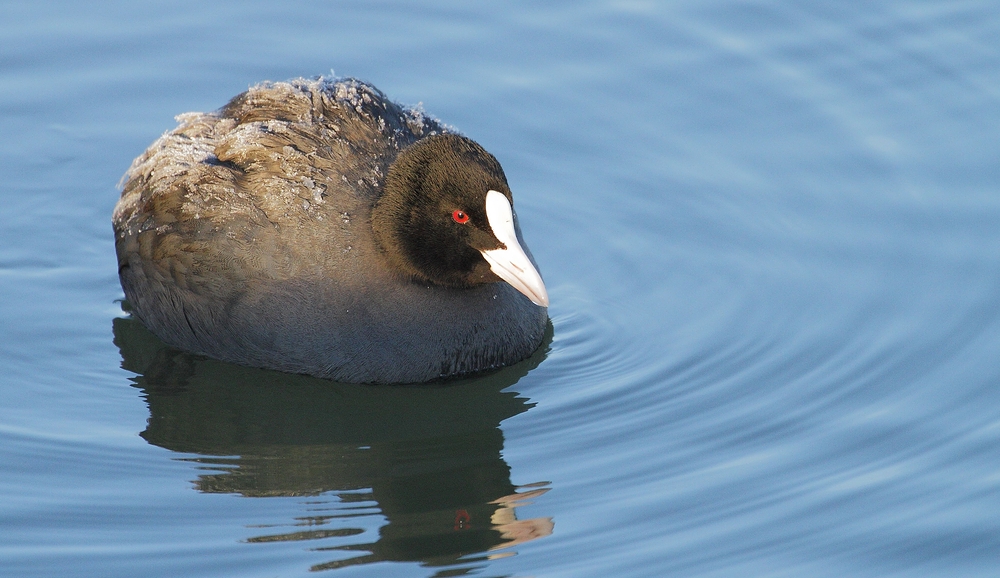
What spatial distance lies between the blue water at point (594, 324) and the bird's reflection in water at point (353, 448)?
17mm

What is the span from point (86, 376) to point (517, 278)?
208 cm

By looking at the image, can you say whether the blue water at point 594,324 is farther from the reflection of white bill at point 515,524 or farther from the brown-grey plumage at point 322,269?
the brown-grey plumage at point 322,269

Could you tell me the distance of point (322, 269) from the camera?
7.05m

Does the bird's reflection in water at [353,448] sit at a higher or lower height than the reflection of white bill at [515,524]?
higher

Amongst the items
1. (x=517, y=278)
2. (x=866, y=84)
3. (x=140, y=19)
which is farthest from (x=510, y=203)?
(x=140, y=19)

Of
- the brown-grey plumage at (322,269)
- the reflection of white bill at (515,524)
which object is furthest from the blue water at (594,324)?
the brown-grey plumage at (322,269)

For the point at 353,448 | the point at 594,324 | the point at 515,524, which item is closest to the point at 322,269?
the point at 353,448

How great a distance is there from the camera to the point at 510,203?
22.1 ft

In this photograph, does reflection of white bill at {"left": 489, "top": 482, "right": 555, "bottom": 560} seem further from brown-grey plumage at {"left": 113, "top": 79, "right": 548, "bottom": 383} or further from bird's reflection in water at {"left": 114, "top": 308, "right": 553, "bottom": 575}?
brown-grey plumage at {"left": 113, "top": 79, "right": 548, "bottom": 383}

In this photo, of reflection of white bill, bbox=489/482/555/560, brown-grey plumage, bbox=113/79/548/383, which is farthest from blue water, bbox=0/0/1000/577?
brown-grey plumage, bbox=113/79/548/383

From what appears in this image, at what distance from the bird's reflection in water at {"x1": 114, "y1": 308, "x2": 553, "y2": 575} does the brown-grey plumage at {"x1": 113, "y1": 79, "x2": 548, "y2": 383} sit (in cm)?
12

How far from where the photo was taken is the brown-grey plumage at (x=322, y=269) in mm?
7035

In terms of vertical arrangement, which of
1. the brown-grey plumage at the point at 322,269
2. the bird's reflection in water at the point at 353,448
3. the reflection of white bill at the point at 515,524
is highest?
the brown-grey plumage at the point at 322,269

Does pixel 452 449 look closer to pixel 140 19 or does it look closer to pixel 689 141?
pixel 689 141
